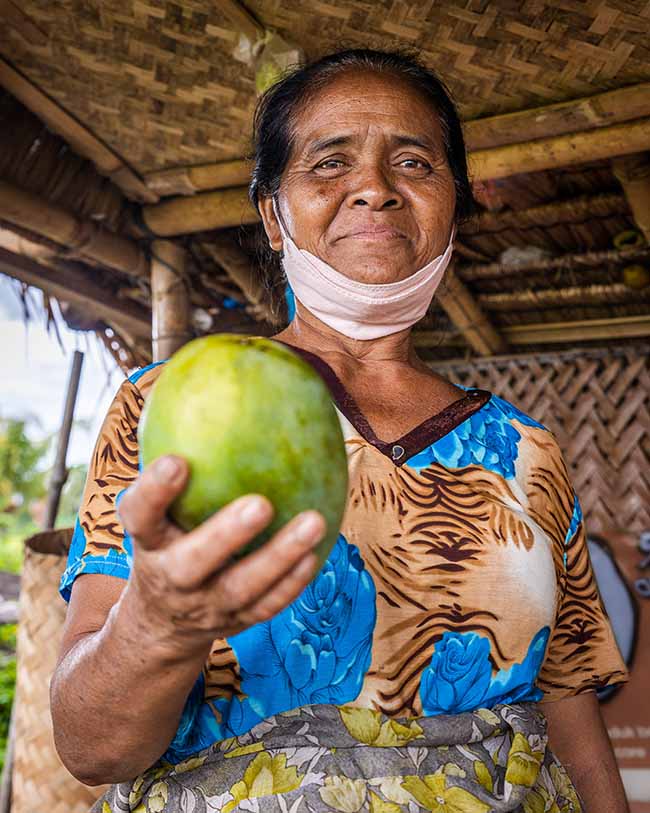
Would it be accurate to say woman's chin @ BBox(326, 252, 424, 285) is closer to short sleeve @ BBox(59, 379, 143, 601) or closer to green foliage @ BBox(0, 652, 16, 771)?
short sleeve @ BBox(59, 379, 143, 601)

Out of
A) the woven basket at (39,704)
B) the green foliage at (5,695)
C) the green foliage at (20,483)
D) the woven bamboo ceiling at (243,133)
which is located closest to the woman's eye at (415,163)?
the woven bamboo ceiling at (243,133)

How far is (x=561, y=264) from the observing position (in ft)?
12.2

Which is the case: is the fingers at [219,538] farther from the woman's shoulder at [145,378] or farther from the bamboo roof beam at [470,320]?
the bamboo roof beam at [470,320]

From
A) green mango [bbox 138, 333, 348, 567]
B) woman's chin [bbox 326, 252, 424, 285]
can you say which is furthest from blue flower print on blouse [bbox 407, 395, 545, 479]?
green mango [bbox 138, 333, 348, 567]

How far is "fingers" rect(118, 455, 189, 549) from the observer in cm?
68

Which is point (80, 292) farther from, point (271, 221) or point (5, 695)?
point (5, 695)

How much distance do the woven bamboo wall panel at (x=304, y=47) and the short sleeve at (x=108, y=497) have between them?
4.81 ft

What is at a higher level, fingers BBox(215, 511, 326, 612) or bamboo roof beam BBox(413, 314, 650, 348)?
fingers BBox(215, 511, 326, 612)

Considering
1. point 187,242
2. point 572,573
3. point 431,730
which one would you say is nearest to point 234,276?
point 187,242

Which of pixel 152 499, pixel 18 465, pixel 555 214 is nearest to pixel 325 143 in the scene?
pixel 152 499

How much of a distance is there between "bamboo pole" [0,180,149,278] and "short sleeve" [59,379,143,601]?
178 cm

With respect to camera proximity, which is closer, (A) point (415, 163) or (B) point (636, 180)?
(A) point (415, 163)

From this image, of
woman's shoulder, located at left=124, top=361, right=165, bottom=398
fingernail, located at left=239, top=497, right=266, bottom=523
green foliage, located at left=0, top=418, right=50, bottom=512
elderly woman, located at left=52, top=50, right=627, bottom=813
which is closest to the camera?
fingernail, located at left=239, top=497, right=266, bottom=523

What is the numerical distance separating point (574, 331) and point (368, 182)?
3327 mm
